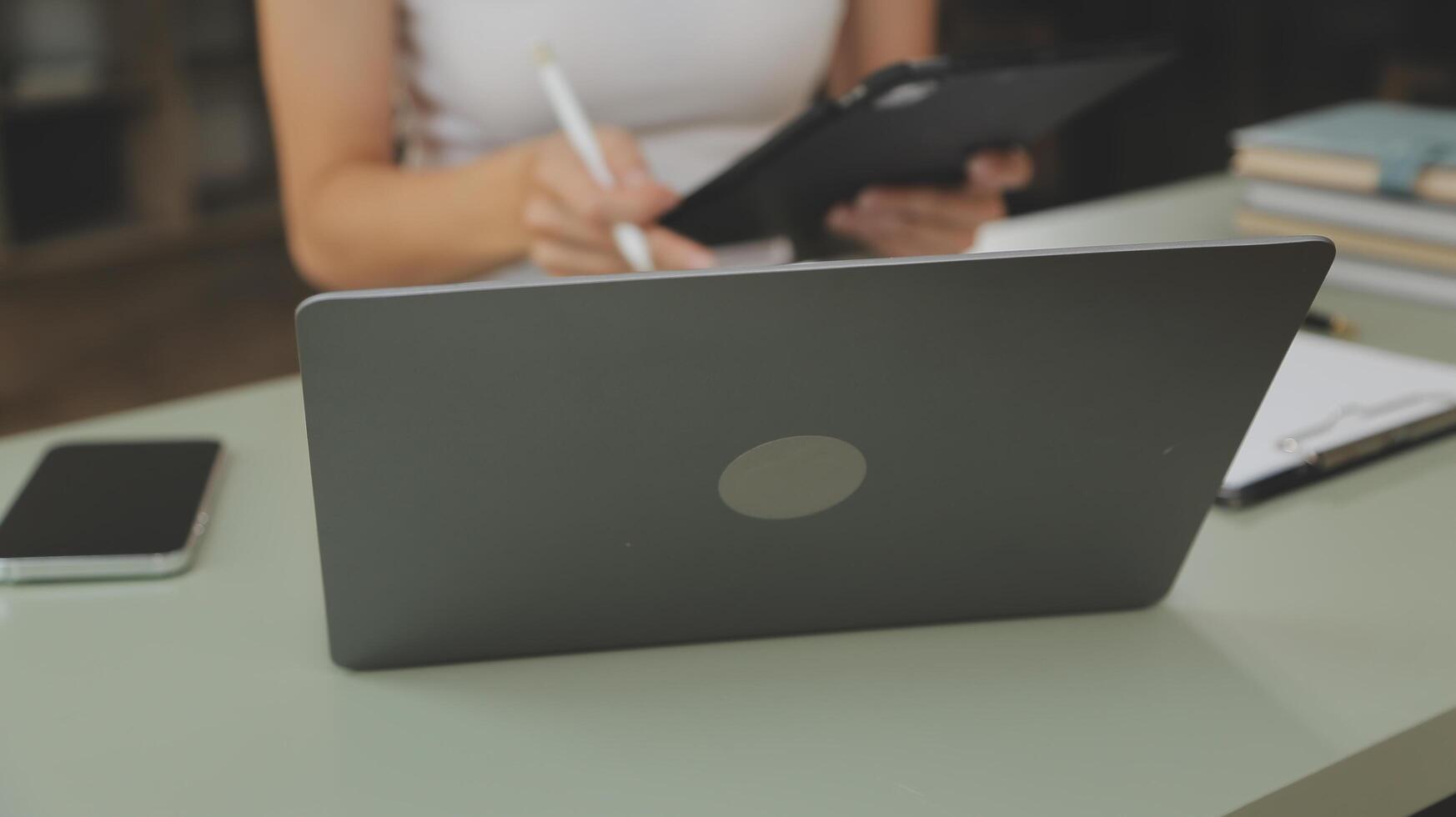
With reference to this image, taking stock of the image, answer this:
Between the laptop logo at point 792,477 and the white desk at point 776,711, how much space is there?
7cm

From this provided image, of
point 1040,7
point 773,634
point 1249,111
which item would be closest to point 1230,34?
point 1249,111

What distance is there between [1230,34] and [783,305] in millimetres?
2665

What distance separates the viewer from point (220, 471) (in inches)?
27.0

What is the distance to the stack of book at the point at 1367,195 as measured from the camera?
958 millimetres

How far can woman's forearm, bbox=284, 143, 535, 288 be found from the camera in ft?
3.01

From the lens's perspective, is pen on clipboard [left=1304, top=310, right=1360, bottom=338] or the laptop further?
pen on clipboard [left=1304, top=310, right=1360, bottom=338]

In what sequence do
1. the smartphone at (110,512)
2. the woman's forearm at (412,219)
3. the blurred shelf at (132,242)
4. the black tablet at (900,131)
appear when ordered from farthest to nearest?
1. the blurred shelf at (132,242)
2. the woman's forearm at (412,219)
3. the black tablet at (900,131)
4. the smartphone at (110,512)

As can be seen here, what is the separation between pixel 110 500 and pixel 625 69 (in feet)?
2.05

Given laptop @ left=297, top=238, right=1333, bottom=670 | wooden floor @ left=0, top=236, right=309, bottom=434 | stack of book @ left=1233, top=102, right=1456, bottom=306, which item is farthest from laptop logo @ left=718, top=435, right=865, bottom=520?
wooden floor @ left=0, top=236, right=309, bottom=434

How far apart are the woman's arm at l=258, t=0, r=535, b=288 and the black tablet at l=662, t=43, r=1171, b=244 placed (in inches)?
7.0

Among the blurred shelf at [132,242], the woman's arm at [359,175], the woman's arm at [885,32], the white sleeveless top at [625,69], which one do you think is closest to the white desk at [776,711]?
the woman's arm at [359,175]

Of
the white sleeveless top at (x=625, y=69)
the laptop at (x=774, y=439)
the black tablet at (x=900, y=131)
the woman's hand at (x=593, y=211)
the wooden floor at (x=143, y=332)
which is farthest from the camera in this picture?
the wooden floor at (x=143, y=332)

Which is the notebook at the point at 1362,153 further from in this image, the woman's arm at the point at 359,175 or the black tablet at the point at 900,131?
the woman's arm at the point at 359,175

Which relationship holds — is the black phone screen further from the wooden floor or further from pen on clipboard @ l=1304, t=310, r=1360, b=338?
the wooden floor
